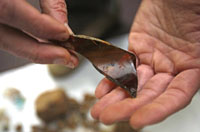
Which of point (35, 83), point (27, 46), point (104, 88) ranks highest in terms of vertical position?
point (27, 46)

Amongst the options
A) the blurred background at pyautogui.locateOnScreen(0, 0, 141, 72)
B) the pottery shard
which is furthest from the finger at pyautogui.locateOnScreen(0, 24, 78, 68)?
the blurred background at pyautogui.locateOnScreen(0, 0, 141, 72)

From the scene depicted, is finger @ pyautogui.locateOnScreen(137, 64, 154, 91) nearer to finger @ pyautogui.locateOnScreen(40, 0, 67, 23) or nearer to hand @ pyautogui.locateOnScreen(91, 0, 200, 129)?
hand @ pyautogui.locateOnScreen(91, 0, 200, 129)

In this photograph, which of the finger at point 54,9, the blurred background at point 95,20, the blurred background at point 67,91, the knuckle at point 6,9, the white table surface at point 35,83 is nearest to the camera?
the knuckle at point 6,9

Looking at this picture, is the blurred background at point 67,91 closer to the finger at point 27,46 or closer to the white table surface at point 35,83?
the white table surface at point 35,83

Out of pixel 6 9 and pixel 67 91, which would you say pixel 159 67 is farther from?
pixel 67 91

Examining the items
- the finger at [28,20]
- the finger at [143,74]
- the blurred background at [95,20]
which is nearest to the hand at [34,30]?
the finger at [28,20]

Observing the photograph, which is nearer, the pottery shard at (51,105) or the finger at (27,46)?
the finger at (27,46)

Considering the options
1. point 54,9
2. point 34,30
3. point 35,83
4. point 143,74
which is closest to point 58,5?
point 54,9

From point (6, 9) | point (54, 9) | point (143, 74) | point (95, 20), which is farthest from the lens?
→ point (95, 20)
